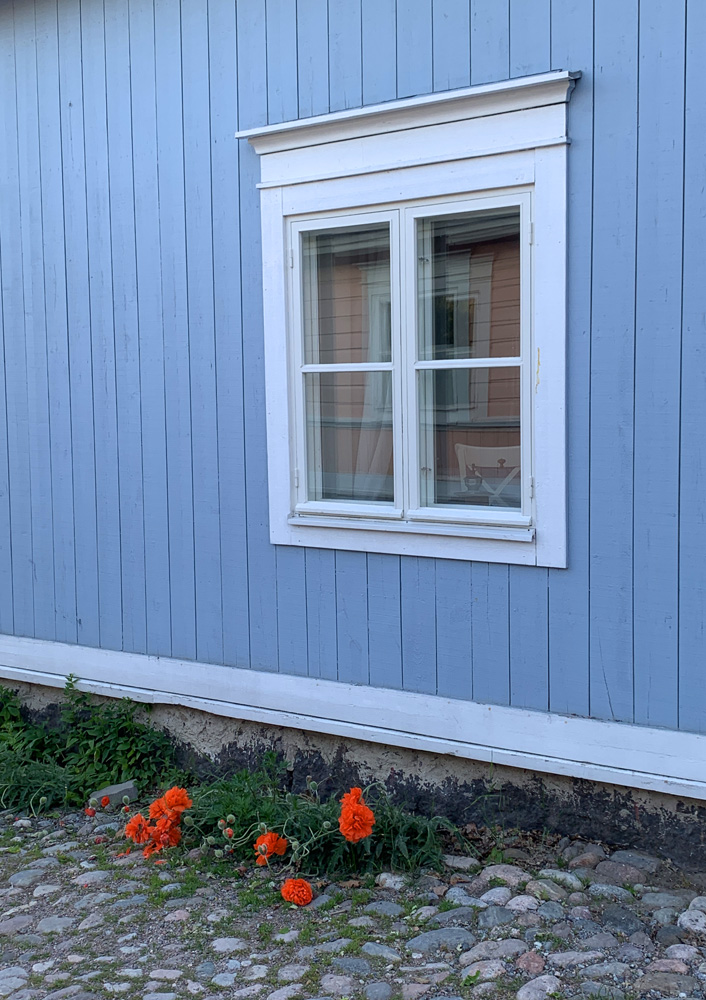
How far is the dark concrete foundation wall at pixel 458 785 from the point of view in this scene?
147 inches

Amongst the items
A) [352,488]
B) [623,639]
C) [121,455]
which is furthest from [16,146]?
[623,639]

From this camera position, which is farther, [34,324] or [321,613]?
[34,324]

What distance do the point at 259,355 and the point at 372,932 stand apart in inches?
93.7

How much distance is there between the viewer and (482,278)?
13.1ft

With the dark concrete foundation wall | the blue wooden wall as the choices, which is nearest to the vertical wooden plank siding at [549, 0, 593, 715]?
the blue wooden wall

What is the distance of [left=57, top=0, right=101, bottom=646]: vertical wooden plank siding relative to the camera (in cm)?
504

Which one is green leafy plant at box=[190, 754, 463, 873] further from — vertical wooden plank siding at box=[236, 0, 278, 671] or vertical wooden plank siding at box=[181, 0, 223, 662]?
vertical wooden plank siding at box=[181, 0, 223, 662]

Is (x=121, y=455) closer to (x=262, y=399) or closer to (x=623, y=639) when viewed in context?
(x=262, y=399)

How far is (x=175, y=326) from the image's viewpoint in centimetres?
478

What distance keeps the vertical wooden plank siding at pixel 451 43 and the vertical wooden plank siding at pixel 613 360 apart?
0.50m

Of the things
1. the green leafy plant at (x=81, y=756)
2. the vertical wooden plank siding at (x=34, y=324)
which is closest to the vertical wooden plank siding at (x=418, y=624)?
the green leafy plant at (x=81, y=756)

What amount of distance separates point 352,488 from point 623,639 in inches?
51.3

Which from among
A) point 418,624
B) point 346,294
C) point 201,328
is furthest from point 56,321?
point 418,624

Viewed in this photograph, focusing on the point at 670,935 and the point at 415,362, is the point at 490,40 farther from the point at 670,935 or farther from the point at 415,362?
the point at 670,935
